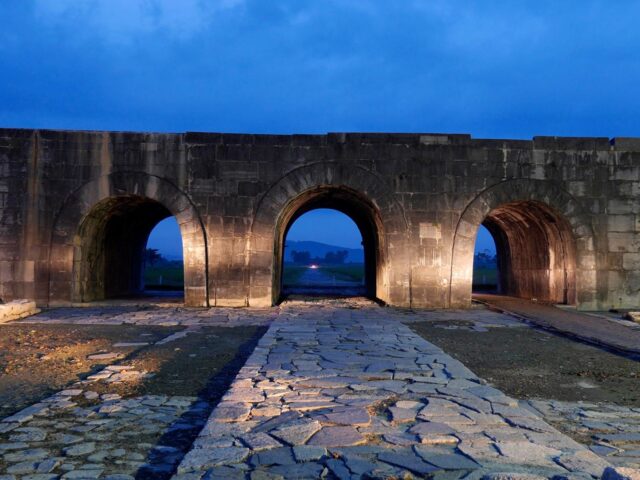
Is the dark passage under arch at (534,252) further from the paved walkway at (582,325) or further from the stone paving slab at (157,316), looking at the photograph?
the stone paving slab at (157,316)

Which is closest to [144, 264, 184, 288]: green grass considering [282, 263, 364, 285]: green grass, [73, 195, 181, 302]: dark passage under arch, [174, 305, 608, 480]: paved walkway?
[73, 195, 181, 302]: dark passage under arch

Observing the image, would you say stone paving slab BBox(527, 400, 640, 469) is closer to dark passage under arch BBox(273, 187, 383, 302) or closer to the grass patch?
dark passage under arch BBox(273, 187, 383, 302)

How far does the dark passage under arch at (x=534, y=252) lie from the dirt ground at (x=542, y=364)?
511 centimetres

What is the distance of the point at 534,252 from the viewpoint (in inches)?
666

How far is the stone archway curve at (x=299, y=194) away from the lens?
45.9 ft

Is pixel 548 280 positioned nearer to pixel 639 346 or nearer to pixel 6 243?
pixel 639 346

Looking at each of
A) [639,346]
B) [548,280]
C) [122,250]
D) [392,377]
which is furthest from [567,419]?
[122,250]

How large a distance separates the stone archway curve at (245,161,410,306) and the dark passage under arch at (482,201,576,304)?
134 inches

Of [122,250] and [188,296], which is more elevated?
[122,250]

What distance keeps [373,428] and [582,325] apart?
347 inches

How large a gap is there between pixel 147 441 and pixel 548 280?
14.6 metres

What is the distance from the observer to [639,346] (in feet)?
28.7

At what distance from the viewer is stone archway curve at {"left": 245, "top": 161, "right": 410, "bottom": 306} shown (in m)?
14.0

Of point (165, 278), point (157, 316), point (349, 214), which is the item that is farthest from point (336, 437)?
point (165, 278)
